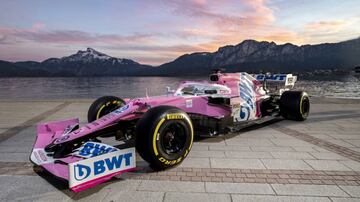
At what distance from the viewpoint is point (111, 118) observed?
540 centimetres

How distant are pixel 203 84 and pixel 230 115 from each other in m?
1.01

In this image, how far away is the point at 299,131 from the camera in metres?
7.91

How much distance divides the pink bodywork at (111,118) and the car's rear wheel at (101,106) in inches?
41.9

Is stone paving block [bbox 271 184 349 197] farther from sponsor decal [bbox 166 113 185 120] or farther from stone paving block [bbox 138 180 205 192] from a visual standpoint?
sponsor decal [bbox 166 113 185 120]

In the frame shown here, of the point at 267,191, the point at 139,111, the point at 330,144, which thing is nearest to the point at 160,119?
the point at 139,111

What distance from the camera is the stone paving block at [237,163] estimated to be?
5074mm

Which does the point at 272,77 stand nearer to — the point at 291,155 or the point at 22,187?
the point at 291,155

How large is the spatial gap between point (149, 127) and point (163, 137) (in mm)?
441

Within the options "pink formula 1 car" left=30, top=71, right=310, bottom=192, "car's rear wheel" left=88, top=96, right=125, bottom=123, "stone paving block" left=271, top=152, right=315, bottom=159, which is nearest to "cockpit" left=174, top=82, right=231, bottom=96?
"pink formula 1 car" left=30, top=71, right=310, bottom=192

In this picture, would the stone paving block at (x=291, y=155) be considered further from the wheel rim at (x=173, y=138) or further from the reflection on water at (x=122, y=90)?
the reflection on water at (x=122, y=90)

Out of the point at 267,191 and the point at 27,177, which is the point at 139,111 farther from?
the point at 267,191

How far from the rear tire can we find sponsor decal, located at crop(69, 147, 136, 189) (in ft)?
20.6

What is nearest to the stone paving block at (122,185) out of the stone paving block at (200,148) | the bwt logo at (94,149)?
the bwt logo at (94,149)

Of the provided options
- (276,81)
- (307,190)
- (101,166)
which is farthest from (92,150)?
(276,81)
